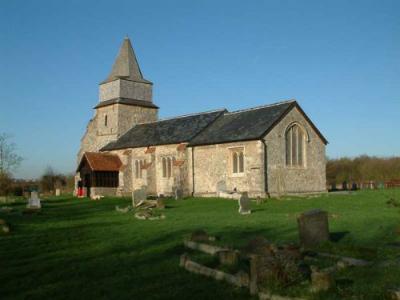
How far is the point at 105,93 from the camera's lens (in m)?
49.1

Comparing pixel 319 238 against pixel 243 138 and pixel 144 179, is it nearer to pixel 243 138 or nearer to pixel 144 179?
pixel 243 138

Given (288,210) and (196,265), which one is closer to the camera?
(196,265)

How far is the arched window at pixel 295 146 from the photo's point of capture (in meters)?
32.9

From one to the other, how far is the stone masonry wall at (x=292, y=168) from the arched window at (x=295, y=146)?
326 mm

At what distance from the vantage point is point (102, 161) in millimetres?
42031

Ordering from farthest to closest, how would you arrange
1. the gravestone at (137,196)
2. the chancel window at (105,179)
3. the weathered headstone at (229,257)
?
the chancel window at (105,179) < the gravestone at (137,196) < the weathered headstone at (229,257)

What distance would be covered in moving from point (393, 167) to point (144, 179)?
29540mm

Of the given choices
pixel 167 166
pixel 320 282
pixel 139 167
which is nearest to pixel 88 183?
pixel 139 167

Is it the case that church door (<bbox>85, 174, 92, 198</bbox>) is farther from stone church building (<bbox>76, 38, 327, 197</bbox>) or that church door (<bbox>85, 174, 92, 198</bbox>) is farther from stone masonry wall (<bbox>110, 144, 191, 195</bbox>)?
stone masonry wall (<bbox>110, 144, 191, 195</bbox>)

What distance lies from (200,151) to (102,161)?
1145cm

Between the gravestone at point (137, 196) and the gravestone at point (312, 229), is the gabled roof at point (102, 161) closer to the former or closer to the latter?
the gravestone at point (137, 196)

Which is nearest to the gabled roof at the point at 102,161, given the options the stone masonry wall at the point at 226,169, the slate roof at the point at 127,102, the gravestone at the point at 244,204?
the slate roof at the point at 127,102

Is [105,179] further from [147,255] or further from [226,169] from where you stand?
[147,255]

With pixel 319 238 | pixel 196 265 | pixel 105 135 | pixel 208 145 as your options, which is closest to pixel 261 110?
pixel 208 145
